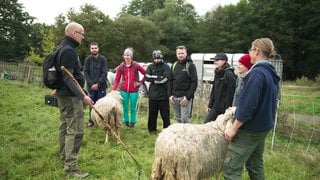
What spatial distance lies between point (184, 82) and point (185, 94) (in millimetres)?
245

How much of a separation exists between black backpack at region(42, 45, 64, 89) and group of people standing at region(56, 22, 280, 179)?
9 cm

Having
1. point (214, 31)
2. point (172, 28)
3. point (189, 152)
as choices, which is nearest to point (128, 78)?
point (189, 152)

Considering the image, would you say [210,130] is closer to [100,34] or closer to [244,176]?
[244,176]

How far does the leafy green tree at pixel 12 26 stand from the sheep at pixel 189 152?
140 feet

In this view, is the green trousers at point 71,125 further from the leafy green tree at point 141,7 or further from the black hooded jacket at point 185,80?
the leafy green tree at point 141,7

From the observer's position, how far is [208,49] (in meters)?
44.1

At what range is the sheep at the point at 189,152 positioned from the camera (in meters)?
3.88

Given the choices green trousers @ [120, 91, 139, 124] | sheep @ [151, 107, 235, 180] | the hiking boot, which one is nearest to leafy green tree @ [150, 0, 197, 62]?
green trousers @ [120, 91, 139, 124]

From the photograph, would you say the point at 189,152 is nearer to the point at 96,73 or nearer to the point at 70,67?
the point at 70,67

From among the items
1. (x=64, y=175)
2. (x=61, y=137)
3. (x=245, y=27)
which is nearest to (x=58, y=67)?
(x=61, y=137)

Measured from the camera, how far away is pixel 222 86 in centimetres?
574

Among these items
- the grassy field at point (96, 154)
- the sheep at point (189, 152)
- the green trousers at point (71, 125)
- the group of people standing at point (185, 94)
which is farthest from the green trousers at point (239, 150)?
the green trousers at point (71, 125)

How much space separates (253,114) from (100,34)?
32.0 m

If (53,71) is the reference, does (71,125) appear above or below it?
below
